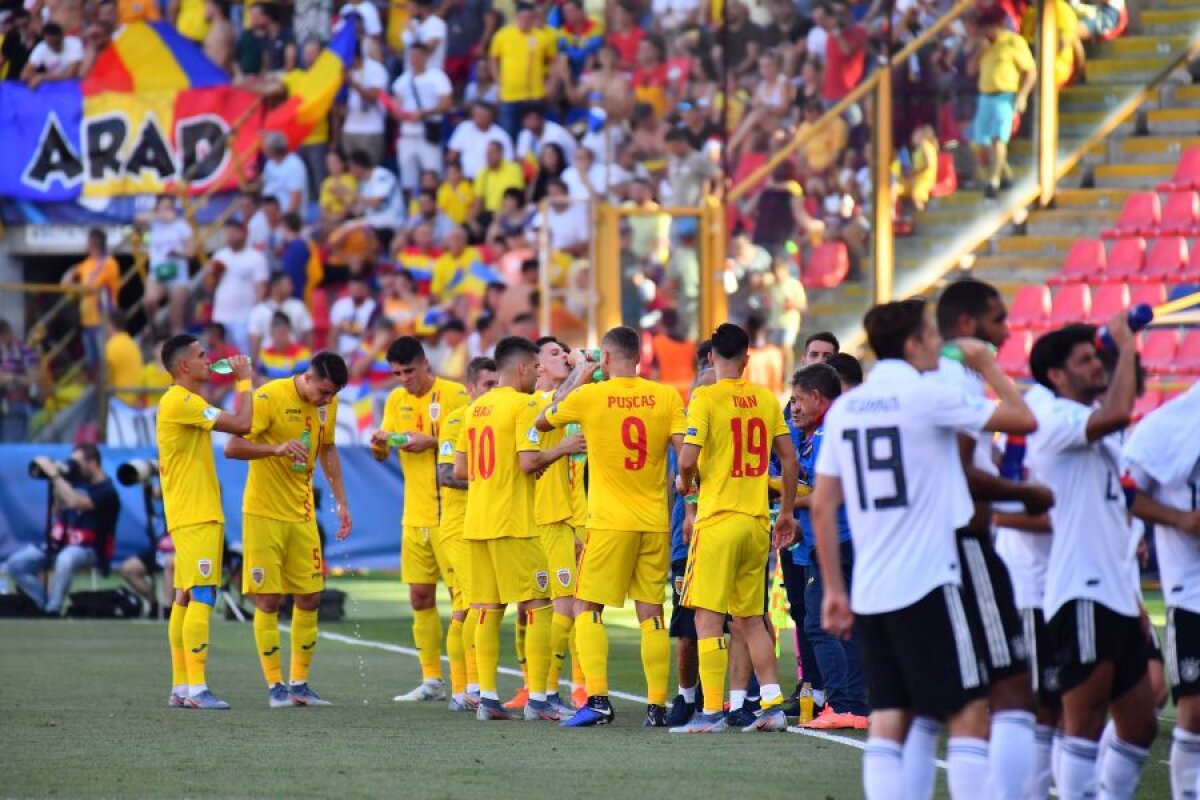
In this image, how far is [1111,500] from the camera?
25.0 ft

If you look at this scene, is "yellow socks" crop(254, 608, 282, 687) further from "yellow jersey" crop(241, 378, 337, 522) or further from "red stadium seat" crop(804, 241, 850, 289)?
"red stadium seat" crop(804, 241, 850, 289)

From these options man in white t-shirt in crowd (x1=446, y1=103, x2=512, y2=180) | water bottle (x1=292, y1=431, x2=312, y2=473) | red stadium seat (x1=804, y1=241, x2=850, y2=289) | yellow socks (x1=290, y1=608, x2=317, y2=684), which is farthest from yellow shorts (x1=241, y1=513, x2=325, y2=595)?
man in white t-shirt in crowd (x1=446, y1=103, x2=512, y2=180)

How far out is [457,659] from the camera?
12867mm

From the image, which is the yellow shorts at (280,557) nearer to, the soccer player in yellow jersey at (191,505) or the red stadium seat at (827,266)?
the soccer player in yellow jersey at (191,505)

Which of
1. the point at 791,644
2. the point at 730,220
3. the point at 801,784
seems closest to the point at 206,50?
the point at 730,220

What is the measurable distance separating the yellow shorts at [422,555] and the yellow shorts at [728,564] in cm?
278

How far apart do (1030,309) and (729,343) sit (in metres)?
11.8

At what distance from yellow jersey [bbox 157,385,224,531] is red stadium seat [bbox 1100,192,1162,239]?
1257 centimetres

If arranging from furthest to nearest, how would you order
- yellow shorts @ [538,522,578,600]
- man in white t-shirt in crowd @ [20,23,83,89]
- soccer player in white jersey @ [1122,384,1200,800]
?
man in white t-shirt in crowd @ [20,23,83,89], yellow shorts @ [538,522,578,600], soccer player in white jersey @ [1122,384,1200,800]

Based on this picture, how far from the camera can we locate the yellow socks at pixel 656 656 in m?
11.3

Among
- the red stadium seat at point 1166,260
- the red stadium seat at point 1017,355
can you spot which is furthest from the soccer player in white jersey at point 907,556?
the red stadium seat at point 1166,260

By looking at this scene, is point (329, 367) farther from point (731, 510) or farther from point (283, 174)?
point (283, 174)

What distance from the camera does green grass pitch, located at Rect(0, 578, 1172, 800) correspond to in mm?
9086

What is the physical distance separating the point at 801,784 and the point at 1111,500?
225 centimetres
